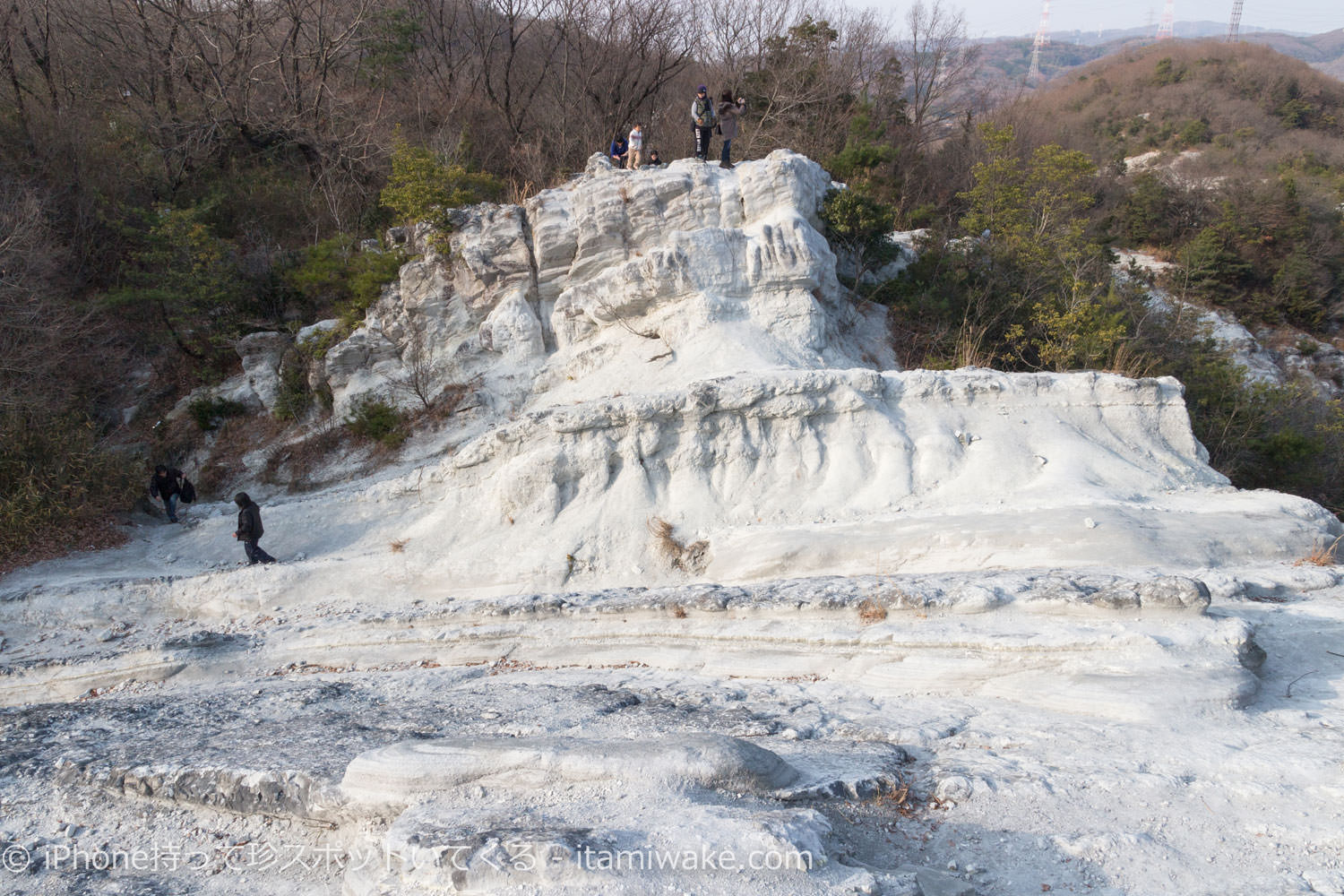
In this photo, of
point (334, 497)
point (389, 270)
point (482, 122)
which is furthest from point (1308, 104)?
point (334, 497)

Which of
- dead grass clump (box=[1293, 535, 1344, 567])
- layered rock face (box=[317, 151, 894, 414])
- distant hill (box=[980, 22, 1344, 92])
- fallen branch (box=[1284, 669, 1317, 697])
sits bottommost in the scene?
dead grass clump (box=[1293, 535, 1344, 567])

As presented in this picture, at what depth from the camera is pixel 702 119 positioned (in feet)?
47.1

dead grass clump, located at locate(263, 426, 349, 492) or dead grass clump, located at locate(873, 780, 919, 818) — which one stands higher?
dead grass clump, located at locate(873, 780, 919, 818)

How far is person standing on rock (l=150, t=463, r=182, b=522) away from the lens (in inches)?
481

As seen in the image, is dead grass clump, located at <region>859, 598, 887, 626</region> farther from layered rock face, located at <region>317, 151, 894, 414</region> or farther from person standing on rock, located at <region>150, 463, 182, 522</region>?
person standing on rock, located at <region>150, 463, 182, 522</region>

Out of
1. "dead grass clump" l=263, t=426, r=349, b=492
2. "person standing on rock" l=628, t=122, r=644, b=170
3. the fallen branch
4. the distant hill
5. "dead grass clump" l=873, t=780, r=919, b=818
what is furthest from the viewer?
the distant hill

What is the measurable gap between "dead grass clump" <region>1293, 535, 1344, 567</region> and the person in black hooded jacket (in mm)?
13100

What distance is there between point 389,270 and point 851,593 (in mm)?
12134

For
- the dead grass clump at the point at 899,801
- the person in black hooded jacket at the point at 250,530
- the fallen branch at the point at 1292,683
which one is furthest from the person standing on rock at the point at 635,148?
the dead grass clump at the point at 899,801

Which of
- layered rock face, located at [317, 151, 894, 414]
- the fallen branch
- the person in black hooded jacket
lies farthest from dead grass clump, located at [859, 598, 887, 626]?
the person in black hooded jacket

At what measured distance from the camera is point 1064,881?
11.8 feet

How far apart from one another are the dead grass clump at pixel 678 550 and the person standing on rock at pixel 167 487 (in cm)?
870

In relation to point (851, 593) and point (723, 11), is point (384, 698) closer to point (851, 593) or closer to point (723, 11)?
point (851, 593)

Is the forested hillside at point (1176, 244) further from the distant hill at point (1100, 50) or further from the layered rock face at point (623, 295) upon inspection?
the distant hill at point (1100, 50)
